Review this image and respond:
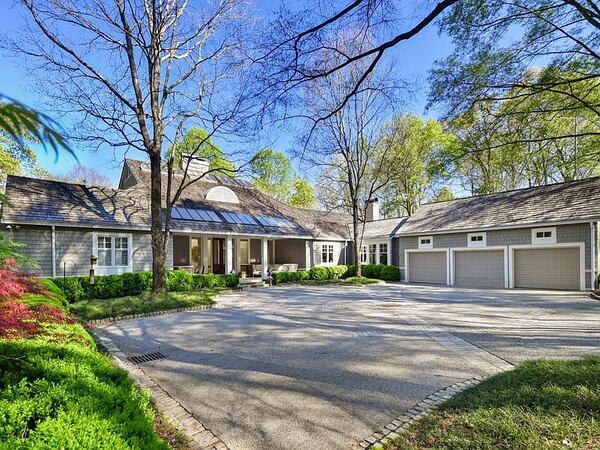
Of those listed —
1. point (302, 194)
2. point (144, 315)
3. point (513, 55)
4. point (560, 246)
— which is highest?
point (302, 194)

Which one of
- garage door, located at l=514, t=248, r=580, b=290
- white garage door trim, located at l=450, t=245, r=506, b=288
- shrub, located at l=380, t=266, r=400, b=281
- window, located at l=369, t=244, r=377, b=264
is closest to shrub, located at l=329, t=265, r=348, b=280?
window, located at l=369, t=244, r=377, b=264

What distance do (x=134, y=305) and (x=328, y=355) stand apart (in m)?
7.14

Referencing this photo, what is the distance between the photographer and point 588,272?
1343cm

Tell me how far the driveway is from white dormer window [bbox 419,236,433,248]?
28.5ft

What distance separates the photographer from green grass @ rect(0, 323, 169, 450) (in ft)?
6.67

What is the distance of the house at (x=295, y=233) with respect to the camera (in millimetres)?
12586

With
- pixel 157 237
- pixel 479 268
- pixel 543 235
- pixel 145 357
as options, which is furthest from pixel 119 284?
pixel 543 235

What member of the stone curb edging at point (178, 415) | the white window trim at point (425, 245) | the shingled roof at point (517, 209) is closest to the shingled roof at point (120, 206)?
the white window trim at point (425, 245)

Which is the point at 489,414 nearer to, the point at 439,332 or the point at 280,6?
the point at 439,332

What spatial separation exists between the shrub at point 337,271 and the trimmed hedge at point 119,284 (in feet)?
28.0

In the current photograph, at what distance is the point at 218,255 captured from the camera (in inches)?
790

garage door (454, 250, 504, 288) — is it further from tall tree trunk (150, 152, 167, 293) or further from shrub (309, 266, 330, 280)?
tall tree trunk (150, 152, 167, 293)

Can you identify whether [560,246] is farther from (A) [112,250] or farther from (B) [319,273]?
(A) [112,250]

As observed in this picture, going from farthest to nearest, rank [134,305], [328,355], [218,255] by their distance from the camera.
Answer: [218,255], [134,305], [328,355]
